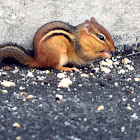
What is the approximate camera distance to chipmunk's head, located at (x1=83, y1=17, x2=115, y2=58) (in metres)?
4.96

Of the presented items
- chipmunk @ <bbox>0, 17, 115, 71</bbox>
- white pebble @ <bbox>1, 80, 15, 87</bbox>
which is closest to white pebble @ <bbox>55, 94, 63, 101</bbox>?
white pebble @ <bbox>1, 80, 15, 87</bbox>

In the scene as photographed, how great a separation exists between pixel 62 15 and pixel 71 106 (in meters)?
1.87

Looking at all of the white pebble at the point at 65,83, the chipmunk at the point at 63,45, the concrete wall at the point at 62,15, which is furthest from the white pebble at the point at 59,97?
the concrete wall at the point at 62,15

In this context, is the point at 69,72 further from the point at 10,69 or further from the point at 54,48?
the point at 10,69

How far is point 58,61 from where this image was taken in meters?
5.06

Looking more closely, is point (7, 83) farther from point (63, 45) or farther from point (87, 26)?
point (87, 26)

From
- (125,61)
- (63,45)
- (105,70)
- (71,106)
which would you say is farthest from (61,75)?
(125,61)

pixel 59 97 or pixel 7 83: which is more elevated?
pixel 7 83

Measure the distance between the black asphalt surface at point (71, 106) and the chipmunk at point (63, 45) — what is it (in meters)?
0.18

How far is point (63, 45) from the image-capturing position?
5066mm

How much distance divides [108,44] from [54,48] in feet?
2.58

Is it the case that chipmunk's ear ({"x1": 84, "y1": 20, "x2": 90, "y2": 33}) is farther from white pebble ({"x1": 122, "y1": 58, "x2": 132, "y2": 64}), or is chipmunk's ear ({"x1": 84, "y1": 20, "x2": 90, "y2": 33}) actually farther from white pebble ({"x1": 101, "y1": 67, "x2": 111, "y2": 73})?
white pebble ({"x1": 122, "y1": 58, "x2": 132, "y2": 64})

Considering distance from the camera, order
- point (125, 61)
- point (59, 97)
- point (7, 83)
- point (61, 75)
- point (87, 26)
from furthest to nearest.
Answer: point (125, 61), point (87, 26), point (61, 75), point (7, 83), point (59, 97)

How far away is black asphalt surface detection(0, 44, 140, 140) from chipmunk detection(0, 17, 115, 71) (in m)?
0.18
